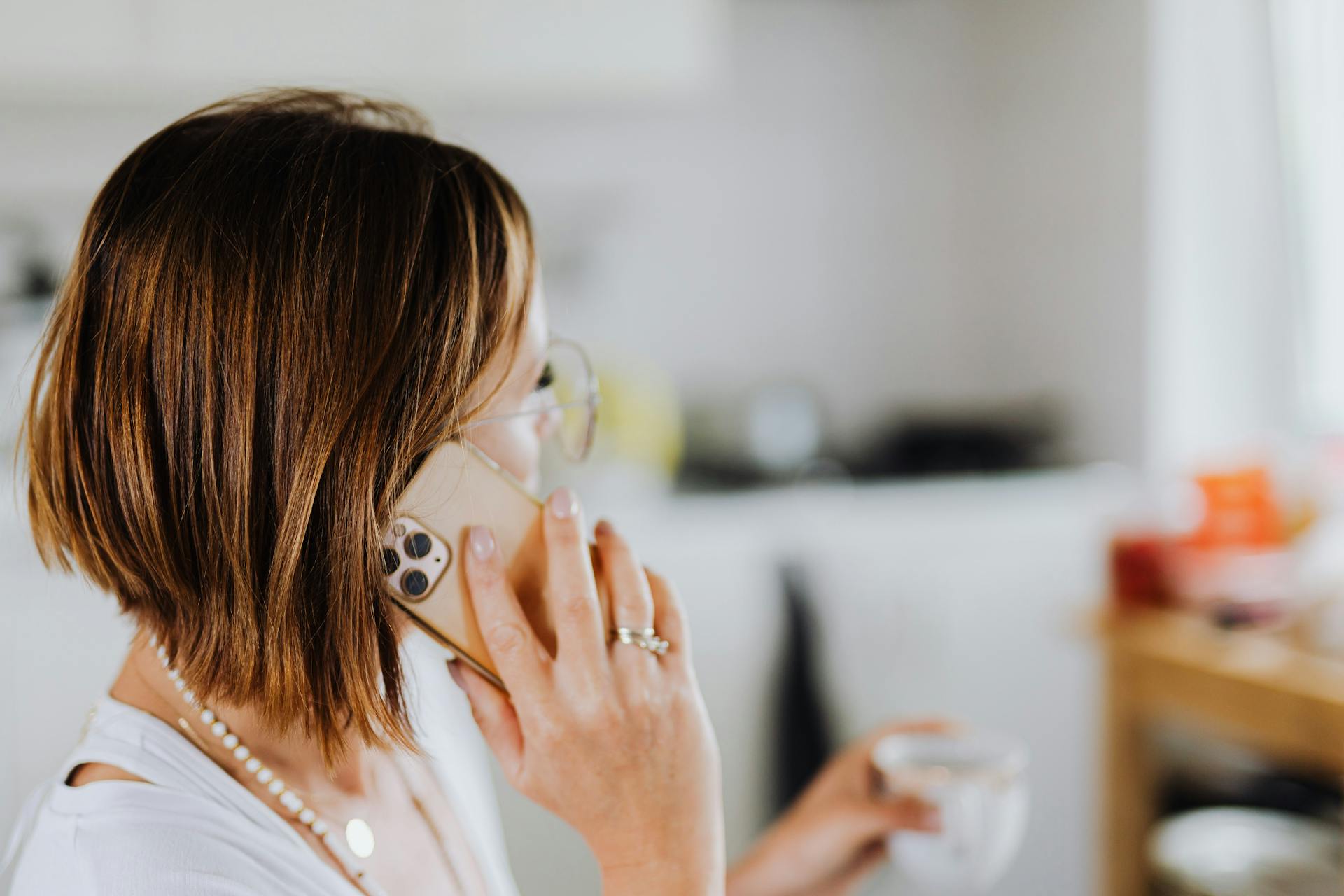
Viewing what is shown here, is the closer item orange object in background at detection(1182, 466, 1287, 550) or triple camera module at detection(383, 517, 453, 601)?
triple camera module at detection(383, 517, 453, 601)

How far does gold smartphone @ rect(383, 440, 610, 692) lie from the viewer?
22.7 inches

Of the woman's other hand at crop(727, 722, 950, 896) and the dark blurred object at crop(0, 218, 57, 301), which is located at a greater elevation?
the dark blurred object at crop(0, 218, 57, 301)

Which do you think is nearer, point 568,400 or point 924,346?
point 568,400

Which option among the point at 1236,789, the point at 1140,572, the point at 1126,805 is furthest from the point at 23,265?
the point at 1236,789

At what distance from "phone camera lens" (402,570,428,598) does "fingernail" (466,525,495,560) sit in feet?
0.10

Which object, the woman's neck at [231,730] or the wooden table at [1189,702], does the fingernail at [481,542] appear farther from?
the wooden table at [1189,702]

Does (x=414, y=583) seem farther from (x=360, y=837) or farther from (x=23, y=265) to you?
(x=23, y=265)

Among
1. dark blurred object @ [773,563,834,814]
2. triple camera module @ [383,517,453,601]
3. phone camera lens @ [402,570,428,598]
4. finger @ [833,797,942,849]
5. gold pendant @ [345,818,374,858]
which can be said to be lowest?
dark blurred object @ [773,563,834,814]

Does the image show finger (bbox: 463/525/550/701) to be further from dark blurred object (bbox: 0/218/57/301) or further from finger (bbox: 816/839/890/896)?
dark blurred object (bbox: 0/218/57/301)

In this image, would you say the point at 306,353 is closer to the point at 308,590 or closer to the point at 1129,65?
the point at 308,590

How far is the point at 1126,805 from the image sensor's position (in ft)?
5.31

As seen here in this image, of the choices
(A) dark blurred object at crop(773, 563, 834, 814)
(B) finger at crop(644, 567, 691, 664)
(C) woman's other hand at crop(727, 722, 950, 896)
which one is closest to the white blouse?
(B) finger at crop(644, 567, 691, 664)

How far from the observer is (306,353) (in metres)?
0.53

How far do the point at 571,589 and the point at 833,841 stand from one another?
35cm
